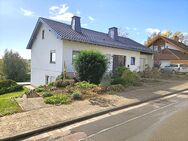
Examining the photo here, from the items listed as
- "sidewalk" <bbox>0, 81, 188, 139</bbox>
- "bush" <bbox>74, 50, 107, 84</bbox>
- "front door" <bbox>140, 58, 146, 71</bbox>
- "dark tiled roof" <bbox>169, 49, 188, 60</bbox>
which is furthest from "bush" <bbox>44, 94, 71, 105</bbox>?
"dark tiled roof" <bbox>169, 49, 188, 60</bbox>

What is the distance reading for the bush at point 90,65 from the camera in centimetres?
1374

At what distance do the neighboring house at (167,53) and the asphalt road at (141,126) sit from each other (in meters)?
29.7

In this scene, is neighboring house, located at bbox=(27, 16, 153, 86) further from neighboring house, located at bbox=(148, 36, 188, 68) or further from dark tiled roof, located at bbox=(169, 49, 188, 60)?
dark tiled roof, located at bbox=(169, 49, 188, 60)

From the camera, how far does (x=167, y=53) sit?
38.8 metres

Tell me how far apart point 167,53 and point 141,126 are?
115 ft

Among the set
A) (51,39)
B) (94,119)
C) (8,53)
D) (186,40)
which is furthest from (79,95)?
(186,40)

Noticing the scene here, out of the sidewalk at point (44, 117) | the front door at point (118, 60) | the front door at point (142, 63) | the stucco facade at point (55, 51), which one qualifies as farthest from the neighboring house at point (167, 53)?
the sidewalk at point (44, 117)

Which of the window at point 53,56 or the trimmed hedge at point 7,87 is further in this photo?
the window at point 53,56

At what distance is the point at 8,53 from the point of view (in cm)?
2830

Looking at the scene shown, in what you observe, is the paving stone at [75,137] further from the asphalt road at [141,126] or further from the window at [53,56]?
the window at [53,56]

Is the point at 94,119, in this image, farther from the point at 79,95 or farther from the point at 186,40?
the point at 186,40

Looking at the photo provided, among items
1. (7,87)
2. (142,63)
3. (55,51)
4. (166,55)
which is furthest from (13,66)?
(166,55)

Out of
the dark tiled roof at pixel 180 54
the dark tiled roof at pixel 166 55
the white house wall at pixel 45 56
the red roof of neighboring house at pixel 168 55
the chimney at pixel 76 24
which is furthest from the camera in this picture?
the dark tiled roof at pixel 180 54

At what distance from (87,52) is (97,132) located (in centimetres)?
853
